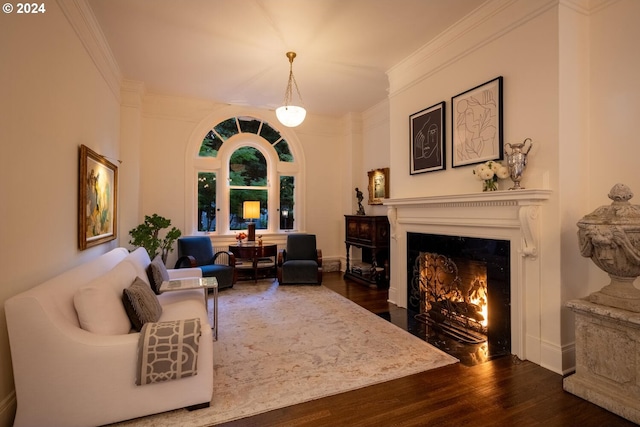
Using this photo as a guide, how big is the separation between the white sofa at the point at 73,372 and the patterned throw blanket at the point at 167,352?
0.05 metres

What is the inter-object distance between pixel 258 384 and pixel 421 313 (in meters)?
2.32

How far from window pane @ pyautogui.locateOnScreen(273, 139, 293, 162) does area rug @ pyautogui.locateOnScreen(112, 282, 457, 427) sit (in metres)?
3.27

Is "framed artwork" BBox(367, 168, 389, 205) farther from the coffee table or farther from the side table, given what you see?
the coffee table

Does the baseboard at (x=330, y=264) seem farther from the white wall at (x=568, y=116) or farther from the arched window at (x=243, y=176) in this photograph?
the white wall at (x=568, y=116)

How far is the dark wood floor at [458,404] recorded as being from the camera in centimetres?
191

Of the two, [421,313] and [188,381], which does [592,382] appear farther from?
[188,381]

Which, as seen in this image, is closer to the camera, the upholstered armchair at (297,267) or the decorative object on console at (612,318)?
the decorative object on console at (612,318)

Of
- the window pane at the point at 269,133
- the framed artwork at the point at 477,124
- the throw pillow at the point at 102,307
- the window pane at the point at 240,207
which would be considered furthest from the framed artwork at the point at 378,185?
the throw pillow at the point at 102,307

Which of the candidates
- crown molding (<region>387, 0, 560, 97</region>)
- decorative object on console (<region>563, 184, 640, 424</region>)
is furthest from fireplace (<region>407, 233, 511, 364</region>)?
crown molding (<region>387, 0, 560, 97</region>)

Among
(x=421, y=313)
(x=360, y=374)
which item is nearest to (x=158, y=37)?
(x=360, y=374)

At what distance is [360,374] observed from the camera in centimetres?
246

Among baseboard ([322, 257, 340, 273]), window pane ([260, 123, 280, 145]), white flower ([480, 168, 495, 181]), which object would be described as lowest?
baseboard ([322, 257, 340, 273])

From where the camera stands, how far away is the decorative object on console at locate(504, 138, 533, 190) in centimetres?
269

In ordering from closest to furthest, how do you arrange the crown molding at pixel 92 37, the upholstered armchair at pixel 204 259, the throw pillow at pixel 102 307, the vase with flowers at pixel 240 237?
the throw pillow at pixel 102 307 < the crown molding at pixel 92 37 < the upholstered armchair at pixel 204 259 < the vase with flowers at pixel 240 237
